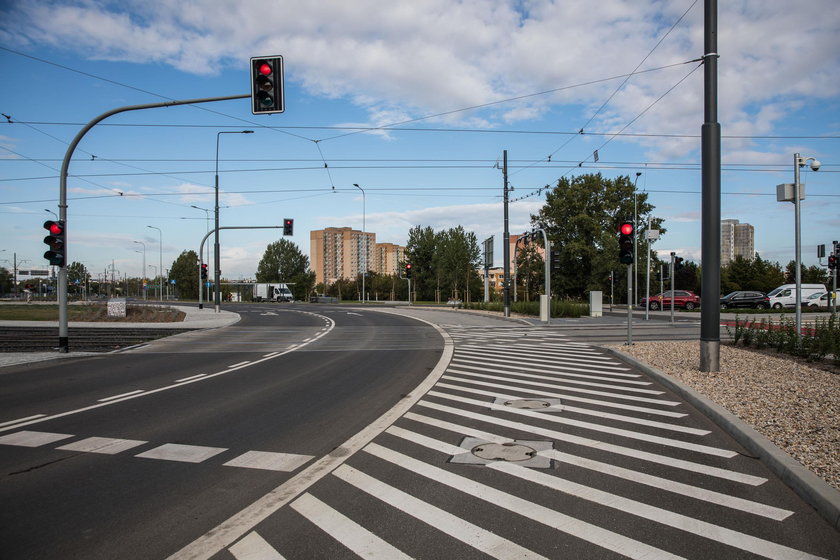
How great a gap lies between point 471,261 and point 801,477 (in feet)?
225

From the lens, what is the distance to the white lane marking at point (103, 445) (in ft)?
18.8

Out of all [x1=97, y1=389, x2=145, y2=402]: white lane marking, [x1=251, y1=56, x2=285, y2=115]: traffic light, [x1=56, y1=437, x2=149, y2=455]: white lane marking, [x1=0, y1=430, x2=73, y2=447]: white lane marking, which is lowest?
[x1=97, y1=389, x2=145, y2=402]: white lane marking

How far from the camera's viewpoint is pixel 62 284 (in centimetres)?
1499

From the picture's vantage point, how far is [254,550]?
11.4ft

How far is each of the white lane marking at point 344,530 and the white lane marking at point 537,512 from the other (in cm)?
104

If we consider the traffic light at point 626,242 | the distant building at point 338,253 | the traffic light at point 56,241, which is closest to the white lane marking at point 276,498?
the traffic light at point 626,242

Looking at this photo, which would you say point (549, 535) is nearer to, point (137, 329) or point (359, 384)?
point (359, 384)

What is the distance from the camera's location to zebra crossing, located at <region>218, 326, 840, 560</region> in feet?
11.4

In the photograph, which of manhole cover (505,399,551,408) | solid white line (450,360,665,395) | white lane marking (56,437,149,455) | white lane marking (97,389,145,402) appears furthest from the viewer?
solid white line (450,360,665,395)

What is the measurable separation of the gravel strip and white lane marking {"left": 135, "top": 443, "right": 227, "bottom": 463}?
5.55 m

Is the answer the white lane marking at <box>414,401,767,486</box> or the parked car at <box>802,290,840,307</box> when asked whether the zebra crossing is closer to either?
the white lane marking at <box>414,401,767,486</box>

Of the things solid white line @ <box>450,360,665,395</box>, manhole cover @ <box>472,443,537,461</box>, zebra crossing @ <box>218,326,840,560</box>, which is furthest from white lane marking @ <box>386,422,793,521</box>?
solid white line @ <box>450,360,665,395</box>

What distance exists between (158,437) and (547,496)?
14.7 ft

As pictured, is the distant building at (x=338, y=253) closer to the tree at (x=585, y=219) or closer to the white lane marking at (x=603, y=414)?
the tree at (x=585, y=219)
